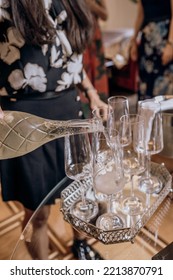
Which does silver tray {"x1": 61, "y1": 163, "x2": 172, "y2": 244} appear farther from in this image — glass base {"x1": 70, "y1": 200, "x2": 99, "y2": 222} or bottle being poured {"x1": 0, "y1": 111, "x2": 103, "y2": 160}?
bottle being poured {"x1": 0, "y1": 111, "x2": 103, "y2": 160}

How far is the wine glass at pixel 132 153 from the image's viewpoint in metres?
0.92

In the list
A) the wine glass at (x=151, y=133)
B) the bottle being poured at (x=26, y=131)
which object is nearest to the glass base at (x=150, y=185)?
the wine glass at (x=151, y=133)

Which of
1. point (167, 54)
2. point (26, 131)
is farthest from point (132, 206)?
point (167, 54)

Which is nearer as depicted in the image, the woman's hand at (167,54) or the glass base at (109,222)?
the glass base at (109,222)

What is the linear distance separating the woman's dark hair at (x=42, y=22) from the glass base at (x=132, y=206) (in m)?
0.46

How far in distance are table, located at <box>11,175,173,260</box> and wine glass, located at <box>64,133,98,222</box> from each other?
0.05 meters

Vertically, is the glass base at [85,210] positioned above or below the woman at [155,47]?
below

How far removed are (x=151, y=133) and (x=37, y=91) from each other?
1.12 ft

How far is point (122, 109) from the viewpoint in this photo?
3.35 feet

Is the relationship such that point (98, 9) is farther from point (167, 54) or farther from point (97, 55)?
point (167, 54)

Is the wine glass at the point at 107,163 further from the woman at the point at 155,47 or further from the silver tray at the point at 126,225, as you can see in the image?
the woman at the point at 155,47

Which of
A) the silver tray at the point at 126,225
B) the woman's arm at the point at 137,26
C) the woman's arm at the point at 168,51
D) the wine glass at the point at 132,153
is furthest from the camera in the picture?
the woman's arm at the point at 137,26
